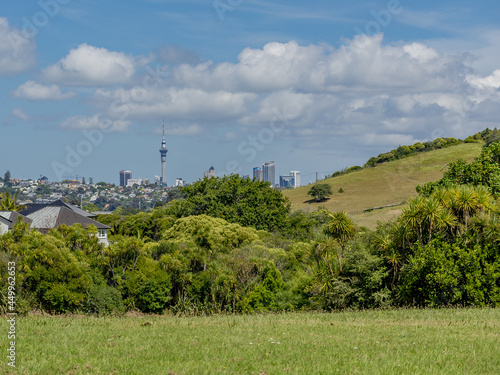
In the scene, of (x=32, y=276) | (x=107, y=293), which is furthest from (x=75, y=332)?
(x=107, y=293)

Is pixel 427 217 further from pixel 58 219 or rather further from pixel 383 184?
pixel 383 184

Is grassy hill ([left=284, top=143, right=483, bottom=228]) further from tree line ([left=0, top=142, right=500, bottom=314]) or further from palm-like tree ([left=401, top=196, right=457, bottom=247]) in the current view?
palm-like tree ([left=401, top=196, right=457, bottom=247])

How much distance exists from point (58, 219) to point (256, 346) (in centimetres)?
6670

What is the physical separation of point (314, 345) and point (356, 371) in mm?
2685

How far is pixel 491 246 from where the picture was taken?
1046 inches

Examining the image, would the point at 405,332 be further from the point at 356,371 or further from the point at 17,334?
the point at 17,334

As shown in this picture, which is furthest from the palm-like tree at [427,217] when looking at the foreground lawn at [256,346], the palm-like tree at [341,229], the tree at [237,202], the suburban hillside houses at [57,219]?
the suburban hillside houses at [57,219]

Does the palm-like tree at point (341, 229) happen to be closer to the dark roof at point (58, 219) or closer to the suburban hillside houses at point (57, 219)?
the suburban hillside houses at point (57, 219)

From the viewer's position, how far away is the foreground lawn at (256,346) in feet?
39.4

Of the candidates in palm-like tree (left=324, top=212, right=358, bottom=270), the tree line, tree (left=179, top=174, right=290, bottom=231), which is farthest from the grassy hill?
palm-like tree (left=324, top=212, right=358, bottom=270)

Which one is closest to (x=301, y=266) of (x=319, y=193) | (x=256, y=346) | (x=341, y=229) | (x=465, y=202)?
(x=341, y=229)

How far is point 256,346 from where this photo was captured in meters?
14.1

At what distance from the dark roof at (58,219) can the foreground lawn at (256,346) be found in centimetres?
5881

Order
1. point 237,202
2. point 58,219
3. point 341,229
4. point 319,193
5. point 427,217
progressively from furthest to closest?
point 319,193, point 58,219, point 237,202, point 341,229, point 427,217
